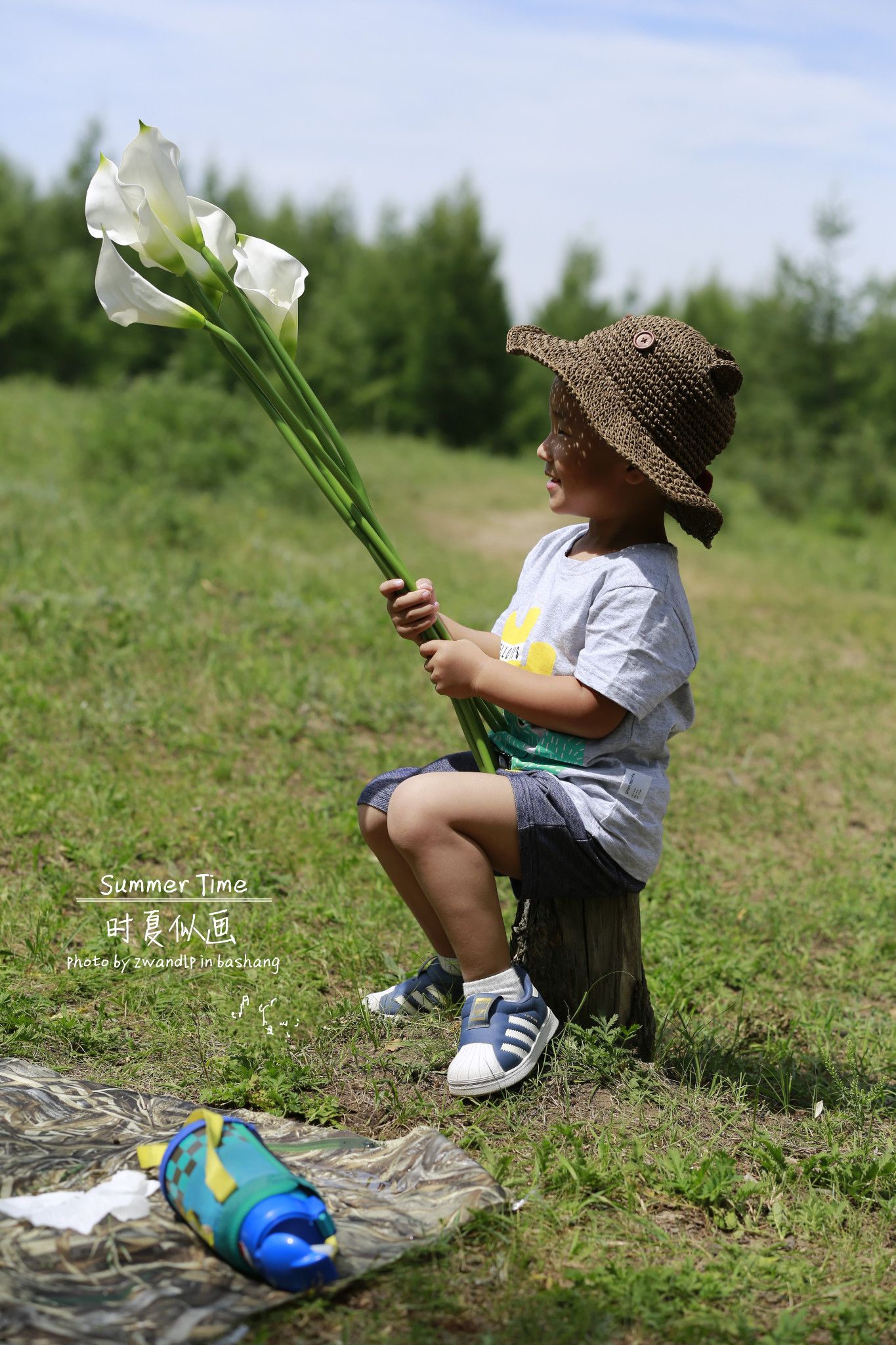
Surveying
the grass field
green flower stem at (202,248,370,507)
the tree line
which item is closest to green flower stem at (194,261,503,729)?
green flower stem at (202,248,370,507)

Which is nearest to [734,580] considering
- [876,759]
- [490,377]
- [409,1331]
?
[876,759]

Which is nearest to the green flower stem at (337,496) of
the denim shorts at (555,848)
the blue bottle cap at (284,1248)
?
the denim shorts at (555,848)

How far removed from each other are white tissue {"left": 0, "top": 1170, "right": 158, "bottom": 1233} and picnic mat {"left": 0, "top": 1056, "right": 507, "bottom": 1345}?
0.02m

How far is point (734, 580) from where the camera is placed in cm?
968

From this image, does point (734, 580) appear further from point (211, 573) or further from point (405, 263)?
point (405, 263)

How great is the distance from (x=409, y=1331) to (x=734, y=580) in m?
8.63

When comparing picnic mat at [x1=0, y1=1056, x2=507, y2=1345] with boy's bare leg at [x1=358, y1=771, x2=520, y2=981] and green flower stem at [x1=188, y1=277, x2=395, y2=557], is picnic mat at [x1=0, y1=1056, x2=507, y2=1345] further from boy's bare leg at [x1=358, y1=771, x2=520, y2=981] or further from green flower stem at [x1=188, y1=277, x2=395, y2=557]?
green flower stem at [x1=188, y1=277, x2=395, y2=557]

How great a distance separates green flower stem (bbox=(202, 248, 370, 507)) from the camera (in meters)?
2.08

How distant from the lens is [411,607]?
2.21 metres

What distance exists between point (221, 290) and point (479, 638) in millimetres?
855

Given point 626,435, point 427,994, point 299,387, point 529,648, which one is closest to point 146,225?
point 299,387

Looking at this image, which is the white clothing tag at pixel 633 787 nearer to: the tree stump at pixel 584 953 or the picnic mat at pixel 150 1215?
the tree stump at pixel 584 953

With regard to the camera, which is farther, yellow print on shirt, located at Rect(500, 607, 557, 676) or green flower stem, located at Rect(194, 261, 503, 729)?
yellow print on shirt, located at Rect(500, 607, 557, 676)

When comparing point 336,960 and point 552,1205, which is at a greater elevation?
point 552,1205
